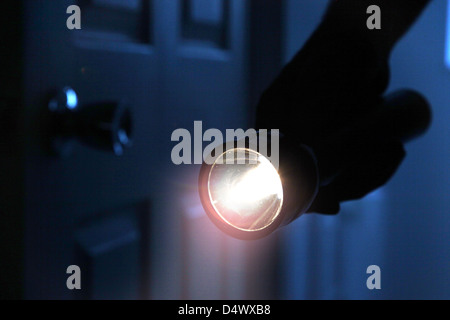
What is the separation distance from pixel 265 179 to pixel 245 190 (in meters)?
0.02

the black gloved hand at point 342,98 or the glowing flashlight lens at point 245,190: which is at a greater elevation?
the black gloved hand at point 342,98

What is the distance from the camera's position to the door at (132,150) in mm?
592

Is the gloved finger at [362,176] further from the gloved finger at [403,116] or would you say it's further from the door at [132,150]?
the door at [132,150]

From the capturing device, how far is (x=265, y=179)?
0.46 metres

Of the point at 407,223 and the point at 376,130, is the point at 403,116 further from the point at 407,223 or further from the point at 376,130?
the point at 407,223

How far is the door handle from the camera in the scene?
0.59 metres

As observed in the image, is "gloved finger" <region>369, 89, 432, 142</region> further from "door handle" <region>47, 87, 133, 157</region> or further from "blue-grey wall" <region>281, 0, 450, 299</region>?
"blue-grey wall" <region>281, 0, 450, 299</region>

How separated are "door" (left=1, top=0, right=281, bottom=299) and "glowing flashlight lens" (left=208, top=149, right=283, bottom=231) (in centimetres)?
22

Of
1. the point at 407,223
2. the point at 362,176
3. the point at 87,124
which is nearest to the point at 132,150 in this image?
the point at 87,124

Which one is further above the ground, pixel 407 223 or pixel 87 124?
pixel 87 124

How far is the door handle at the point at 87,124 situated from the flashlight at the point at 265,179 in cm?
21

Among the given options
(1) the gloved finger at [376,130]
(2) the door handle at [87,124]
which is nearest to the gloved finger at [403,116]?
(1) the gloved finger at [376,130]
